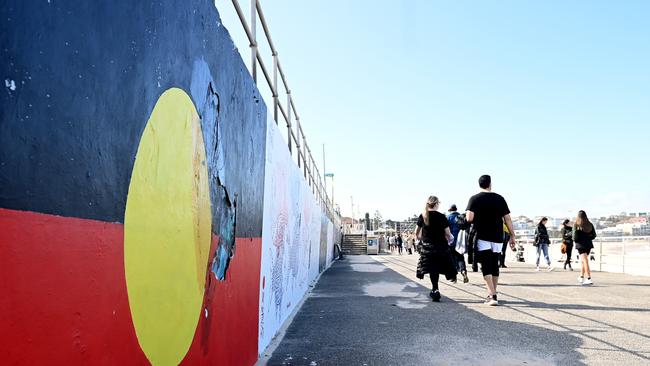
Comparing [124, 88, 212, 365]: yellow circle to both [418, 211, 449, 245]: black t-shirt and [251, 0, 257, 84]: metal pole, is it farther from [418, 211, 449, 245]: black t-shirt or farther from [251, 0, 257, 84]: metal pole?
[418, 211, 449, 245]: black t-shirt

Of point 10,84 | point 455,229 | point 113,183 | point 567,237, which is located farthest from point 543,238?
point 10,84

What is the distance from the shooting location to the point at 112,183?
5.47 feet

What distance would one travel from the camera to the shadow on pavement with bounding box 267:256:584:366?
4.23m

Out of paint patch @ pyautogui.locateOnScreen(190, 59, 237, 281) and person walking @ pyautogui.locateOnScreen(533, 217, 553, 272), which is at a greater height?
paint patch @ pyautogui.locateOnScreen(190, 59, 237, 281)

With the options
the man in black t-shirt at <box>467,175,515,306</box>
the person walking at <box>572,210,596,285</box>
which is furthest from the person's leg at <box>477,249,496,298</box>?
the person walking at <box>572,210,596,285</box>

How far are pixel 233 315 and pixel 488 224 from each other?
527cm

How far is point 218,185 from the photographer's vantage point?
3.07 m

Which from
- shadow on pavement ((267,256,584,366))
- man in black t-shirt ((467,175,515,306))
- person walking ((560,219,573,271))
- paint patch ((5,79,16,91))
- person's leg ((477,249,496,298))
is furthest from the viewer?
person walking ((560,219,573,271))

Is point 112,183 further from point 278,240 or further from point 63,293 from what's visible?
point 278,240

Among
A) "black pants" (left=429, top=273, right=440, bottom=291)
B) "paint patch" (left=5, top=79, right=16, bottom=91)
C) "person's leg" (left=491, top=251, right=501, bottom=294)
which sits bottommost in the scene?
"black pants" (left=429, top=273, right=440, bottom=291)

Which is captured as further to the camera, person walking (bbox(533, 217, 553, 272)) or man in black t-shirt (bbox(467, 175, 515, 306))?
person walking (bbox(533, 217, 553, 272))

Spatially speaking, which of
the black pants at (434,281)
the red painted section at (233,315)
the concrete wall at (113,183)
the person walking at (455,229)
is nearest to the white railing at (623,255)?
the person walking at (455,229)

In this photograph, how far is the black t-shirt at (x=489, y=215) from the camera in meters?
7.57

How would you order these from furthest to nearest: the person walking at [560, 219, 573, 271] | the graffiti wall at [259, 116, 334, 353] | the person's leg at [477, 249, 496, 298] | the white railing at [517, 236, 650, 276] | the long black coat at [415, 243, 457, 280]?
the person walking at [560, 219, 573, 271], the white railing at [517, 236, 650, 276], the long black coat at [415, 243, 457, 280], the person's leg at [477, 249, 496, 298], the graffiti wall at [259, 116, 334, 353]
